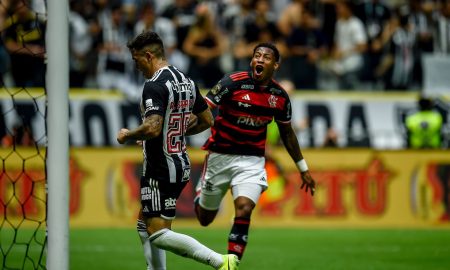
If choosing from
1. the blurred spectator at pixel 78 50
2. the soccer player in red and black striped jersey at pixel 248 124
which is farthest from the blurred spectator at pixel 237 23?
the soccer player in red and black striped jersey at pixel 248 124

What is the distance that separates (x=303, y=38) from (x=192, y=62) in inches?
93.5

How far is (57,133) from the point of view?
25.7 ft

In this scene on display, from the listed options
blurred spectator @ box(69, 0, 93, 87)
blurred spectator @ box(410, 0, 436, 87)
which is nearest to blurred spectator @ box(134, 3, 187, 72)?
blurred spectator @ box(69, 0, 93, 87)

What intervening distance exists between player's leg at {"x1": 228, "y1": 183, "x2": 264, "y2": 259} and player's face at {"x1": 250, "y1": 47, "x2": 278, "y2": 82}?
46.1 inches

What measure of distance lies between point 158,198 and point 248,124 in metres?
2.34

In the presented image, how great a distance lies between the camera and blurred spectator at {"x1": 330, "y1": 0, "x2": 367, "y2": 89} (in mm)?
19719

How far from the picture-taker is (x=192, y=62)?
18734 millimetres

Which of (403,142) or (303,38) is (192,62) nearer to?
(303,38)

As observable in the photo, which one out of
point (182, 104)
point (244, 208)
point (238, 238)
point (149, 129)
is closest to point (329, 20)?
point (244, 208)

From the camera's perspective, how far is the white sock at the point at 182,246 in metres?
8.42

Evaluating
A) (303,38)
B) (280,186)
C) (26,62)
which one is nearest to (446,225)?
(280,186)

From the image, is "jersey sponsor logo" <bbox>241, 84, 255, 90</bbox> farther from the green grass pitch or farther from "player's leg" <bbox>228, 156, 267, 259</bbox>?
the green grass pitch

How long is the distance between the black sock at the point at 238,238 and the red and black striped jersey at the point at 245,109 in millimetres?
988

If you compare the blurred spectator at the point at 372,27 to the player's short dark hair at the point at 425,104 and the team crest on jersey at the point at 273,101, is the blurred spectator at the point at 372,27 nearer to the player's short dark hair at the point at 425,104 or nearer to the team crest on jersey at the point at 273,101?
the player's short dark hair at the point at 425,104
